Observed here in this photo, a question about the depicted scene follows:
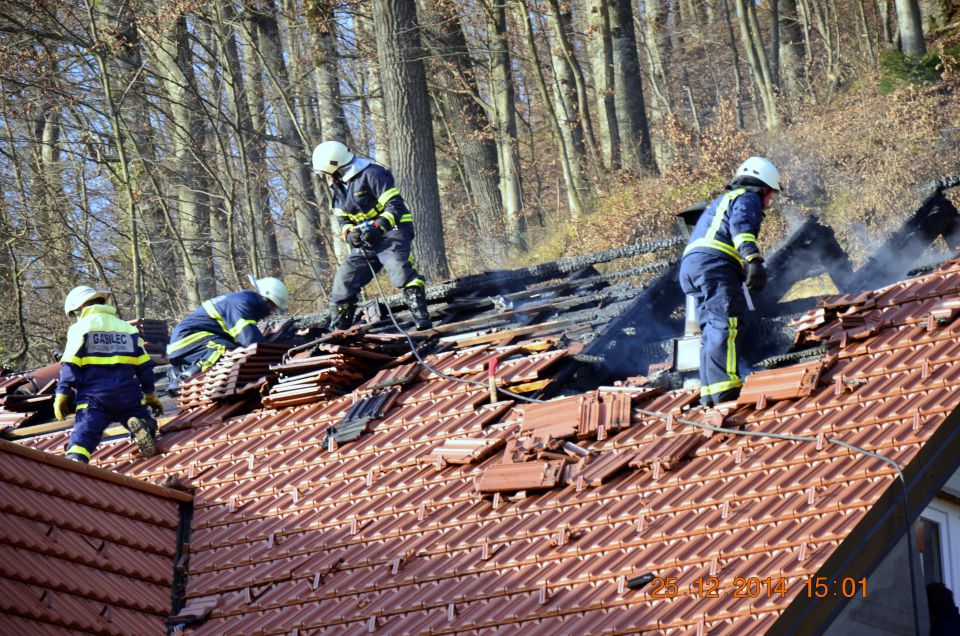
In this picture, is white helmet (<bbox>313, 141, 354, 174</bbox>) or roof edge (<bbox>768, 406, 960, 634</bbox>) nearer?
roof edge (<bbox>768, 406, 960, 634</bbox>)

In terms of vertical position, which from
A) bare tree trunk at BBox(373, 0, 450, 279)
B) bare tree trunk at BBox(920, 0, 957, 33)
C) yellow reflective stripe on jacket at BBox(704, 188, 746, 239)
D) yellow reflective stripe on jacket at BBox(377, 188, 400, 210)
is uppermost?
bare tree trunk at BBox(920, 0, 957, 33)

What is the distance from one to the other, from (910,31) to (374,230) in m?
12.4

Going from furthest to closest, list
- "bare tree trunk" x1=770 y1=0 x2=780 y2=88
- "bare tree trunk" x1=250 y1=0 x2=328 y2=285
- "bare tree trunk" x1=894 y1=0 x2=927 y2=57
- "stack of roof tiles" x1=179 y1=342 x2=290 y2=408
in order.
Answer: "bare tree trunk" x1=770 y1=0 x2=780 y2=88
"bare tree trunk" x1=250 y1=0 x2=328 y2=285
"bare tree trunk" x1=894 y1=0 x2=927 y2=57
"stack of roof tiles" x1=179 y1=342 x2=290 y2=408

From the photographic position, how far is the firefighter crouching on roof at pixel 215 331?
444 inches

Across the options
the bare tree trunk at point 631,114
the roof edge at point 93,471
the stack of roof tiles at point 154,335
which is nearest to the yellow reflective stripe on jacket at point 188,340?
the roof edge at point 93,471

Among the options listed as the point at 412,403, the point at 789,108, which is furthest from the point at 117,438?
the point at 789,108

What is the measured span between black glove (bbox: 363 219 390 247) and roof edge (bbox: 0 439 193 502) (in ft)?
11.0

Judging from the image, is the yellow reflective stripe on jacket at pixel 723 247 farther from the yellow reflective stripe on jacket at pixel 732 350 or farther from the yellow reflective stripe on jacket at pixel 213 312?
the yellow reflective stripe on jacket at pixel 213 312

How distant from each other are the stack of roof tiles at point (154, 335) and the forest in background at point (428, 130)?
4019mm

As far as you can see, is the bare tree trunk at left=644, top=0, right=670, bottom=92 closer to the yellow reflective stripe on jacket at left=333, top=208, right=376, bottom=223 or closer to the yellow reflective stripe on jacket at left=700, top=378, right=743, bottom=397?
the yellow reflective stripe on jacket at left=333, top=208, right=376, bottom=223

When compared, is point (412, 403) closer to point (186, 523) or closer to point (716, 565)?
point (186, 523)

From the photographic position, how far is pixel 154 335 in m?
15.4

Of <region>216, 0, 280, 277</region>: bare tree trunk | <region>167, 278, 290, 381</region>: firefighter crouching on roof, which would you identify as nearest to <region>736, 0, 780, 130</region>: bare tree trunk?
Result: <region>216, 0, 280, 277</region>: bare tree trunk

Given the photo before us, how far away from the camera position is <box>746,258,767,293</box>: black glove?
7.82 meters
